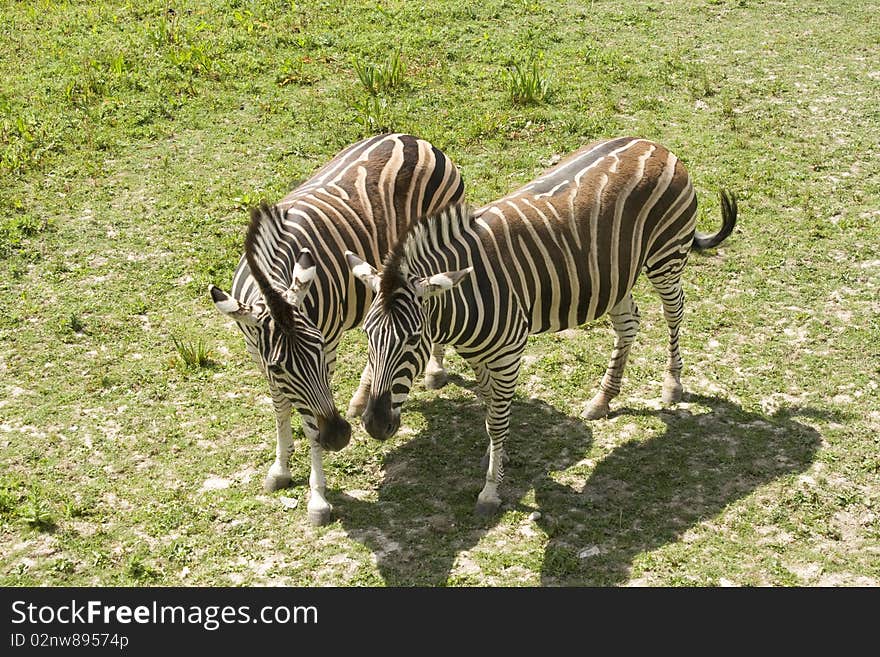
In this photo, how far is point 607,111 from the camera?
1372 centimetres

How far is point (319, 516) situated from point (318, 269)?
191 centimetres

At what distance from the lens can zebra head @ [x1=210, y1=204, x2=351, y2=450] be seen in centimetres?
640

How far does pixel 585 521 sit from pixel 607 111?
A: 7919 millimetres

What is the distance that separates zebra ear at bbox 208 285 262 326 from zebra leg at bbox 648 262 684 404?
12.5 ft

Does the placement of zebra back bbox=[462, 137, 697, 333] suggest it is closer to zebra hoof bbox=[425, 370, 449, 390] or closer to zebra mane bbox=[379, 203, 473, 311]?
zebra mane bbox=[379, 203, 473, 311]

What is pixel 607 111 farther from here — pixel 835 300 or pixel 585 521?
pixel 585 521

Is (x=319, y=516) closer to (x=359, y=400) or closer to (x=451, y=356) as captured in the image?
(x=359, y=400)

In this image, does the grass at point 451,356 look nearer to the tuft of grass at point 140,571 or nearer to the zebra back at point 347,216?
the tuft of grass at point 140,571

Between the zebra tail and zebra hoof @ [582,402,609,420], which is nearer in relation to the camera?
zebra hoof @ [582,402,609,420]

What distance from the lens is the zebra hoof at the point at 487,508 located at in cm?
750

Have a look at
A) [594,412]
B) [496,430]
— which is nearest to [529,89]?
[594,412]

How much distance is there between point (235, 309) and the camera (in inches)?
252

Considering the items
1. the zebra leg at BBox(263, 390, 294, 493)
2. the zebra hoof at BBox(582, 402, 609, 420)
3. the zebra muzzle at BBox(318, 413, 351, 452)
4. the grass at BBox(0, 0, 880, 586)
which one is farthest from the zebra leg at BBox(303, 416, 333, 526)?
the zebra hoof at BBox(582, 402, 609, 420)

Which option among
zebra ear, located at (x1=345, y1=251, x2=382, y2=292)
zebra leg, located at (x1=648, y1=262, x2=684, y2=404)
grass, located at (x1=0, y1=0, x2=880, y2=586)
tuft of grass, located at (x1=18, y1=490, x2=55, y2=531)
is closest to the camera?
zebra ear, located at (x1=345, y1=251, x2=382, y2=292)
